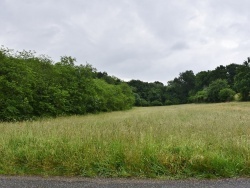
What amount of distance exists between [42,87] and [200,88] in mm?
106465

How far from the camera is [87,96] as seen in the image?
29.6 metres

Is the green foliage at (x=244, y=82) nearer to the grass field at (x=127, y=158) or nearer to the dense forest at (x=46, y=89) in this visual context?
the dense forest at (x=46, y=89)

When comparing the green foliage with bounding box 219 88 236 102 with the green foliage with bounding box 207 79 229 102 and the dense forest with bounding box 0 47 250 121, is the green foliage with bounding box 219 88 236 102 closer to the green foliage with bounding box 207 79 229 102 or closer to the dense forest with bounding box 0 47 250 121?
the green foliage with bounding box 207 79 229 102

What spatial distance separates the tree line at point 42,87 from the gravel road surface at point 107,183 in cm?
1409

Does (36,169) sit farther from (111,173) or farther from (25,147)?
(111,173)

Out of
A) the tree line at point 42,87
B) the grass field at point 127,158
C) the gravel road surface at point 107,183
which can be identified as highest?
the tree line at point 42,87

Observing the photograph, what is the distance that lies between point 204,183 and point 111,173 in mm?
1834

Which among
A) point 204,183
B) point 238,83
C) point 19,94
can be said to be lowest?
point 204,183

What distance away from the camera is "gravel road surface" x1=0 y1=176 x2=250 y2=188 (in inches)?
159

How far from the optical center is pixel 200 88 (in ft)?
382

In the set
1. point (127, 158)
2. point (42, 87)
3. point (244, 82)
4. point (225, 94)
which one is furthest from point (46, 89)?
point (225, 94)

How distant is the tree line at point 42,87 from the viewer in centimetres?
1730

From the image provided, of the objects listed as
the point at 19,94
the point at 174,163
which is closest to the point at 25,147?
the point at 174,163

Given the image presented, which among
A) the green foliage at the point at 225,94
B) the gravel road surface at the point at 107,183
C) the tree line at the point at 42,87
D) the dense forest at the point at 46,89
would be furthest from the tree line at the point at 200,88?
the gravel road surface at the point at 107,183
